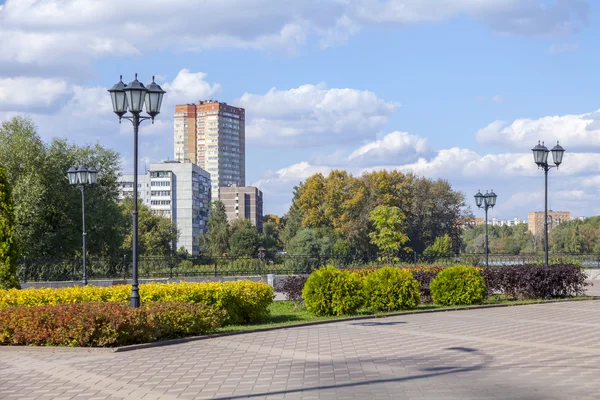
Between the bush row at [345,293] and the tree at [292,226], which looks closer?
the bush row at [345,293]

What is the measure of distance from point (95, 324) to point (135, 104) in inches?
168

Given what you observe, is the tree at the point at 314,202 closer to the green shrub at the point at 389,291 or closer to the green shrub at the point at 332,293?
the green shrub at the point at 389,291

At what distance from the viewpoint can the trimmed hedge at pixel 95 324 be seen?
11.7 m

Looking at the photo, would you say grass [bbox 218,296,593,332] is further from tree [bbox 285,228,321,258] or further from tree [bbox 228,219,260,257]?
tree [bbox 228,219,260,257]

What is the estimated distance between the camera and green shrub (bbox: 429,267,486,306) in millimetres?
20125

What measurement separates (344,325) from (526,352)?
5.26 meters

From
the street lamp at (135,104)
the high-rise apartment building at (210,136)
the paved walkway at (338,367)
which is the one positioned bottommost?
the paved walkway at (338,367)

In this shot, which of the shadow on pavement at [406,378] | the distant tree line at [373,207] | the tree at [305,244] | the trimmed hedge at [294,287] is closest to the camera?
the shadow on pavement at [406,378]

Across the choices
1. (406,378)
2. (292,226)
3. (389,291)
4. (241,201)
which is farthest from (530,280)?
(241,201)

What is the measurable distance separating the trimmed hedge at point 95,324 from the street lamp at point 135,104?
896mm

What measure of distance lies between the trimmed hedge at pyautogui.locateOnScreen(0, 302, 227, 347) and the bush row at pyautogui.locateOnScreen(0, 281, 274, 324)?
52.6 inches

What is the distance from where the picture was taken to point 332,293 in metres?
17.1

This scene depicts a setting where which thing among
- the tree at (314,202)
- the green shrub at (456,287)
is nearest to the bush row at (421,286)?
the green shrub at (456,287)

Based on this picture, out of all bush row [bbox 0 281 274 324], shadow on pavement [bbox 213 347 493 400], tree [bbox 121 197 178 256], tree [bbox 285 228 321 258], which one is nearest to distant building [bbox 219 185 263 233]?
tree [bbox 121 197 178 256]
